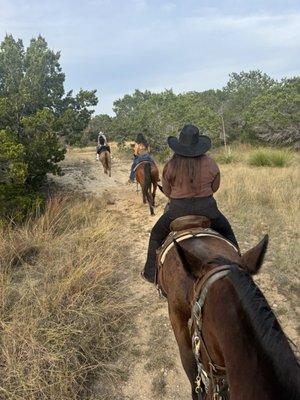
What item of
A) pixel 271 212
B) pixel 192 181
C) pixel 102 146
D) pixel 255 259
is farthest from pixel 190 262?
pixel 102 146

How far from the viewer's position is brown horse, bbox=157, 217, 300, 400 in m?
1.52

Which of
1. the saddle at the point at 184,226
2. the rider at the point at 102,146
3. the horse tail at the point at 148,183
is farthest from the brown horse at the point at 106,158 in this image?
the saddle at the point at 184,226

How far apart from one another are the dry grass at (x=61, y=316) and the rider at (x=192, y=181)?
1557 mm

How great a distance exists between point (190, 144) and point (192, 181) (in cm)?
36

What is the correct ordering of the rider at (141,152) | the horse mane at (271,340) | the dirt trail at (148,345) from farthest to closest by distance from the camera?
1. the rider at (141,152)
2. the dirt trail at (148,345)
3. the horse mane at (271,340)

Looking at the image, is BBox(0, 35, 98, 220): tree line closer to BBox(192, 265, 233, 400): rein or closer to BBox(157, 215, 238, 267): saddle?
BBox(157, 215, 238, 267): saddle

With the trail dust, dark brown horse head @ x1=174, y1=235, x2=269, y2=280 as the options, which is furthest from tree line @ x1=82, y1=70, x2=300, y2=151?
dark brown horse head @ x1=174, y1=235, x2=269, y2=280

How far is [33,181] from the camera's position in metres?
9.48

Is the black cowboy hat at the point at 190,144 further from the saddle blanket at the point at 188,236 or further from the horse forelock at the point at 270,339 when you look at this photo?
the horse forelock at the point at 270,339

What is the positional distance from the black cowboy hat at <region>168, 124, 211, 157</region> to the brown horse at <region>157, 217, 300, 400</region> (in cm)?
109

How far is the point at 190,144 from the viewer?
3.69 metres

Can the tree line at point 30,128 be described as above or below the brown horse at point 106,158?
above

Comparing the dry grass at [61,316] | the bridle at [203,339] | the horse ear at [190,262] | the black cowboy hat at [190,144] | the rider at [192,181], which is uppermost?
the black cowboy hat at [190,144]

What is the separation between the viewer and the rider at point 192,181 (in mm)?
3619
